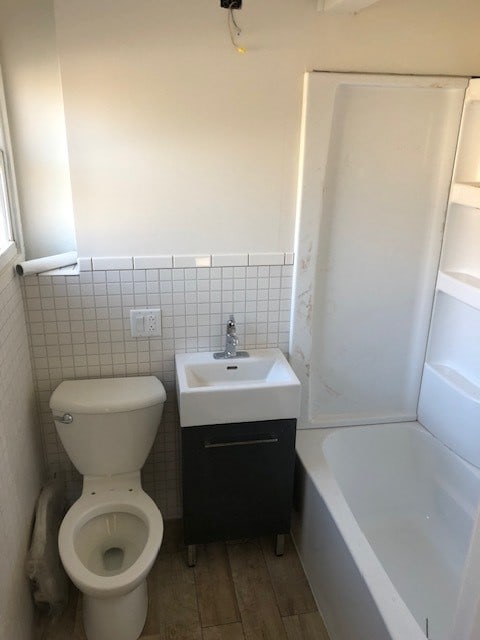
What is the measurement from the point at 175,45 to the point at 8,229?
0.92 meters

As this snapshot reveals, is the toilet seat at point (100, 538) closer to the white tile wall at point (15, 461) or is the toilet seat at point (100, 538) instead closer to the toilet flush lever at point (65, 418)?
the white tile wall at point (15, 461)

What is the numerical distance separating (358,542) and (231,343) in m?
0.89

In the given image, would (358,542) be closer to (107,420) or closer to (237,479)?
(237,479)

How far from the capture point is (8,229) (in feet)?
6.37

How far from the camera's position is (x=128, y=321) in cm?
212

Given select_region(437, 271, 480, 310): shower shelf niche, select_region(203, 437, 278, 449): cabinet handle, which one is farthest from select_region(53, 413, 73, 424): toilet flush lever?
select_region(437, 271, 480, 310): shower shelf niche

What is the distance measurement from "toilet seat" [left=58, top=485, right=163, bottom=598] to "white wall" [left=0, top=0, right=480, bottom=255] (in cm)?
98

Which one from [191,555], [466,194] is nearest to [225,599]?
[191,555]

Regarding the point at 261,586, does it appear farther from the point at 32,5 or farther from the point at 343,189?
the point at 32,5

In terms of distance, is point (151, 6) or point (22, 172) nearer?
point (151, 6)

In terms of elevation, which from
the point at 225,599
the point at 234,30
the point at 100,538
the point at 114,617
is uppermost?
the point at 234,30

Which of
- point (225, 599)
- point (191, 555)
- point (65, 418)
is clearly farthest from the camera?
point (191, 555)

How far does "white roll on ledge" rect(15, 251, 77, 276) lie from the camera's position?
1.91 m

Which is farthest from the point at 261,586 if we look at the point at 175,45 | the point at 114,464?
the point at 175,45
